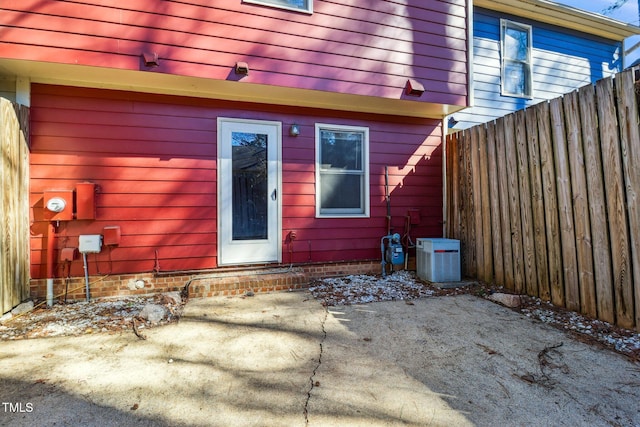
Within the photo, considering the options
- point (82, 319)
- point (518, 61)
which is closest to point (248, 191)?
point (82, 319)

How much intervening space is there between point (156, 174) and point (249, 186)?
43.5 inches

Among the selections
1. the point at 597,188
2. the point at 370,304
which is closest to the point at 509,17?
the point at 597,188

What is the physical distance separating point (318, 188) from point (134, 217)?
232 centimetres

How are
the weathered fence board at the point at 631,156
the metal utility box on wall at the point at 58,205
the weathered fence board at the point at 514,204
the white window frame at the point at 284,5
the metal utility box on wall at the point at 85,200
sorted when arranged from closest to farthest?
the weathered fence board at the point at 631,156 < the metal utility box on wall at the point at 58,205 < the metal utility box on wall at the point at 85,200 < the weathered fence board at the point at 514,204 < the white window frame at the point at 284,5

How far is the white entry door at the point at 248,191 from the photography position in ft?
13.2

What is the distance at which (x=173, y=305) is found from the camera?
131 inches

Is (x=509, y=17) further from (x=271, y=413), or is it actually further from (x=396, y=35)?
(x=271, y=413)

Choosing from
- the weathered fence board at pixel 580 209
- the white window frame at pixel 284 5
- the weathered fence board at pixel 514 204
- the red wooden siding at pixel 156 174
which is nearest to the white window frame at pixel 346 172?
the red wooden siding at pixel 156 174

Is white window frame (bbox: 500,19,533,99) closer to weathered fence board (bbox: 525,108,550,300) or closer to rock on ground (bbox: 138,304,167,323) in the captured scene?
weathered fence board (bbox: 525,108,550,300)

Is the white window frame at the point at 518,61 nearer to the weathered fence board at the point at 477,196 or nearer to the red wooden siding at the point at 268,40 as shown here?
the red wooden siding at the point at 268,40

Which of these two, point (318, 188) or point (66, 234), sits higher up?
point (318, 188)

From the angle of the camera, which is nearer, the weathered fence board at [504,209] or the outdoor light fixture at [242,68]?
the outdoor light fixture at [242,68]

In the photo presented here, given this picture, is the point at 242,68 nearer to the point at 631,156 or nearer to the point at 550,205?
the point at 550,205

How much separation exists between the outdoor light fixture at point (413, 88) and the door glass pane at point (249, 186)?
202 cm
